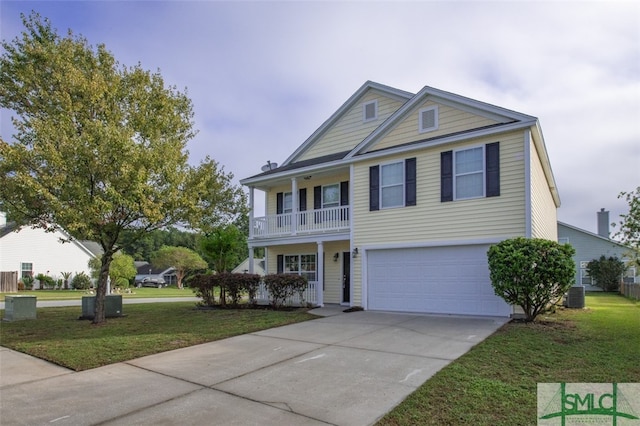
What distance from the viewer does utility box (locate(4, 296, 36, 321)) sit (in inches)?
514

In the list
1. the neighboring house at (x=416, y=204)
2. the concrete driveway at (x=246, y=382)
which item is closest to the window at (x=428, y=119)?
the neighboring house at (x=416, y=204)

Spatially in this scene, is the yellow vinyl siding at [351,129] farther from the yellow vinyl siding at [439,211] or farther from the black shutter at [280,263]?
the black shutter at [280,263]

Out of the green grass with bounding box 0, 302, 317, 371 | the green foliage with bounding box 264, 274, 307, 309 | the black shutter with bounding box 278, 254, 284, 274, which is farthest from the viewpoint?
the black shutter with bounding box 278, 254, 284, 274

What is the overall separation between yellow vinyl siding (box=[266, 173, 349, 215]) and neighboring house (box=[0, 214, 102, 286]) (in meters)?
21.6

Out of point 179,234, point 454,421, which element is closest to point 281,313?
point 454,421

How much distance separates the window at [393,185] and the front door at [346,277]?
279 centimetres

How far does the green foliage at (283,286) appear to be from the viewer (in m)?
14.3

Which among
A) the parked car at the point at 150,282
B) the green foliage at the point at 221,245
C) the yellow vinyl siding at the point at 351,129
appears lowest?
the parked car at the point at 150,282

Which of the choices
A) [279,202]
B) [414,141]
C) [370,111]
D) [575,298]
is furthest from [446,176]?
[279,202]

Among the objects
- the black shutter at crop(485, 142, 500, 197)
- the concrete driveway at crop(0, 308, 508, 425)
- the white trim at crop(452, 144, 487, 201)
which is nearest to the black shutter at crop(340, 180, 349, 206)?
the white trim at crop(452, 144, 487, 201)

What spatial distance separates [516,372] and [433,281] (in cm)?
674

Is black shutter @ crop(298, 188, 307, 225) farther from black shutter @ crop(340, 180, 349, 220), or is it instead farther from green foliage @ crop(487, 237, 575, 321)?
green foliage @ crop(487, 237, 575, 321)

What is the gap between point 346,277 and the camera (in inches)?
627

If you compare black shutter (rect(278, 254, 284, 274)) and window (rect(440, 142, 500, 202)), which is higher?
window (rect(440, 142, 500, 202))
